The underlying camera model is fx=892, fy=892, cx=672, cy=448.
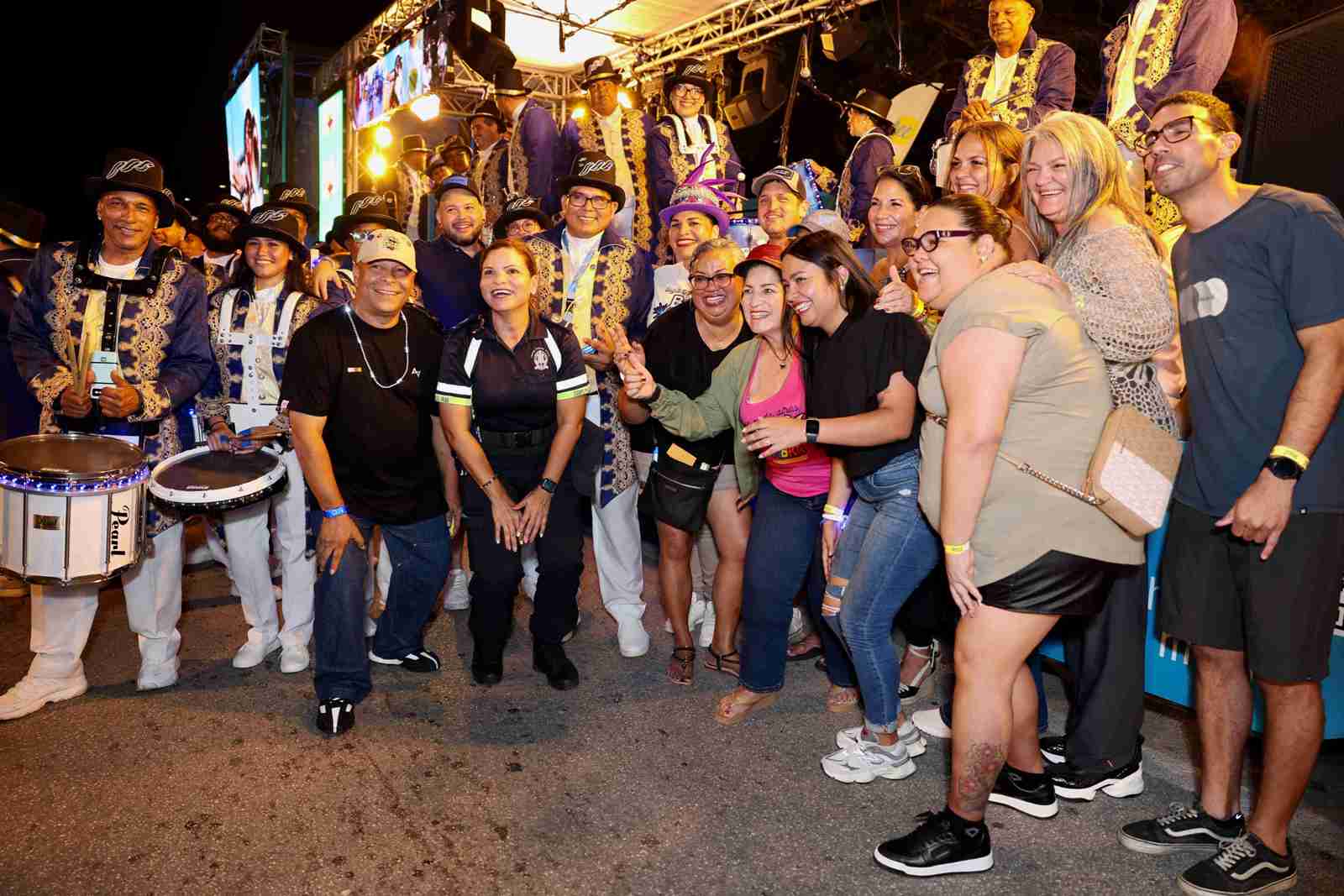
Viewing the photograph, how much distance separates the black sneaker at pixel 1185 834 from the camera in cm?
288

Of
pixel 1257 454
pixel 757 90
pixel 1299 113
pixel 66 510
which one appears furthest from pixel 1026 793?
pixel 757 90

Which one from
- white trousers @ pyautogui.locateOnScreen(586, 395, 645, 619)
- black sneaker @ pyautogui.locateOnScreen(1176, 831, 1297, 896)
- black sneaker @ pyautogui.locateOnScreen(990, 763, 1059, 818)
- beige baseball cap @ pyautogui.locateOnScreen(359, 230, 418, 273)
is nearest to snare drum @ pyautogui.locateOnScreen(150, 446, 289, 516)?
beige baseball cap @ pyautogui.locateOnScreen(359, 230, 418, 273)

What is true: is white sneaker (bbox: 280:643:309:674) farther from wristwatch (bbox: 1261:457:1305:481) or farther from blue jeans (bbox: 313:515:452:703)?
wristwatch (bbox: 1261:457:1305:481)

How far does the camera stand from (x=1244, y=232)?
2.62 metres

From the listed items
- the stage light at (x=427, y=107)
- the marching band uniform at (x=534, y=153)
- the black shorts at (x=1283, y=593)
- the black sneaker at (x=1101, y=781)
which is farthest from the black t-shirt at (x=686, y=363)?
the stage light at (x=427, y=107)

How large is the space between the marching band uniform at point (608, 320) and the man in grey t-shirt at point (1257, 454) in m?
2.66

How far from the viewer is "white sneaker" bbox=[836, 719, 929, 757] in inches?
135

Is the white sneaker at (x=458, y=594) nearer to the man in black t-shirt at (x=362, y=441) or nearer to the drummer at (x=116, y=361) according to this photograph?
the man in black t-shirt at (x=362, y=441)

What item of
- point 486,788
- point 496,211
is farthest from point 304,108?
point 486,788

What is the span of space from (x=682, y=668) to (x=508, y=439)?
1.37 m

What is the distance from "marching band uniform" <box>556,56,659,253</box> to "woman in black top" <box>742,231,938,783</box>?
10.9 feet

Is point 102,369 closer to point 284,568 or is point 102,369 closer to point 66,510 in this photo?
point 66,510

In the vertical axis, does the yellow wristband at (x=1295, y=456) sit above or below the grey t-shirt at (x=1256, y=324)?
below

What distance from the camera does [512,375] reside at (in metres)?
4.06
